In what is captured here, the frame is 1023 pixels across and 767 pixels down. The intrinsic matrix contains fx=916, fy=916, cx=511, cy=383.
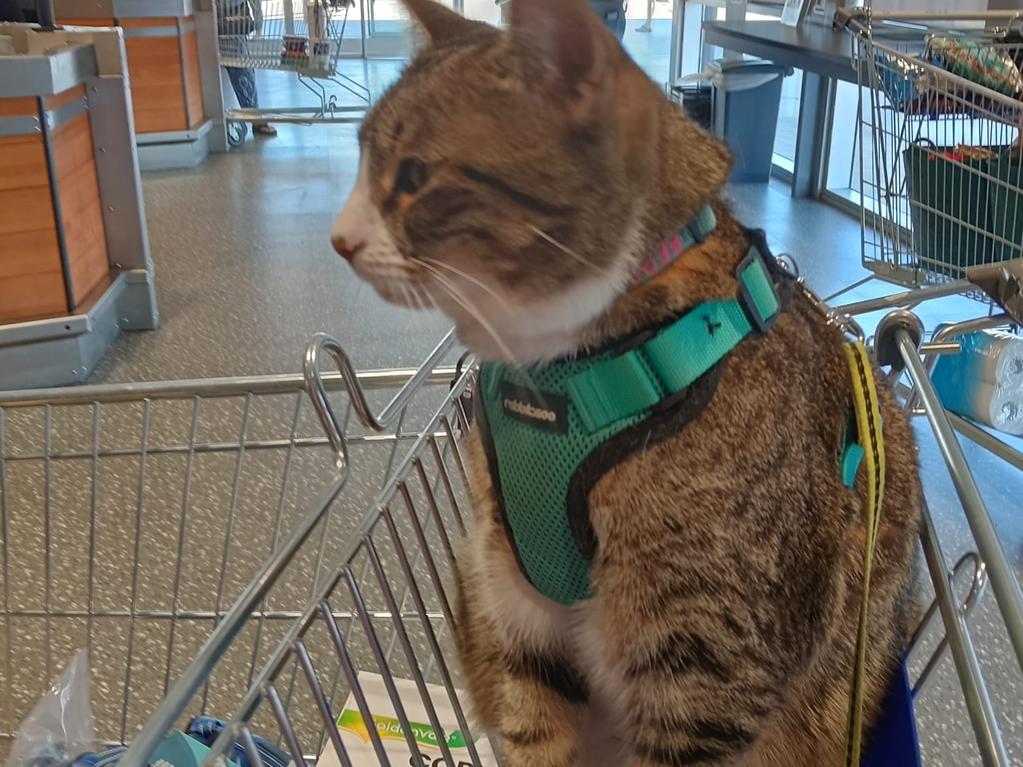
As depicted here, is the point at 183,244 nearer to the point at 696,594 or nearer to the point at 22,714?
Result: the point at 22,714

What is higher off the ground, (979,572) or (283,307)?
(979,572)

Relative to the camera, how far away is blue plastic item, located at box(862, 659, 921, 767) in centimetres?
65

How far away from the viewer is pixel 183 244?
10.5ft

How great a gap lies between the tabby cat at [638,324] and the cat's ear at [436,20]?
0.17 ft

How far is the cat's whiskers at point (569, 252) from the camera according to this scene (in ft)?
1.93

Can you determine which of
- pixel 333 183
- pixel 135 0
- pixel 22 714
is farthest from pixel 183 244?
pixel 22 714

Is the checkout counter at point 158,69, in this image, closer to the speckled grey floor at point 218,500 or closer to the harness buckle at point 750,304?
the speckled grey floor at point 218,500

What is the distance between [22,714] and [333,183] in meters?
3.22

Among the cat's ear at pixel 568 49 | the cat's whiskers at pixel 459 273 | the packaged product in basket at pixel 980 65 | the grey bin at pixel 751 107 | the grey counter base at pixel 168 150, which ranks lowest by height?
the grey counter base at pixel 168 150

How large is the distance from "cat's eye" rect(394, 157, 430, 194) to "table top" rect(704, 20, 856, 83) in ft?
5.03

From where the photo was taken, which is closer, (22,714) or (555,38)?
(555,38)

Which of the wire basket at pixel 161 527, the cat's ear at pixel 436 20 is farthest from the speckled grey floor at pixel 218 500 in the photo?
the cat's ear at pixel 436 20

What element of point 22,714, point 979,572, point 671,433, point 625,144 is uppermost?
point 625,144

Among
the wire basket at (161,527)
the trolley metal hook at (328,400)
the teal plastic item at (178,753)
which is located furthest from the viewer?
the wire basket at (161,527)
